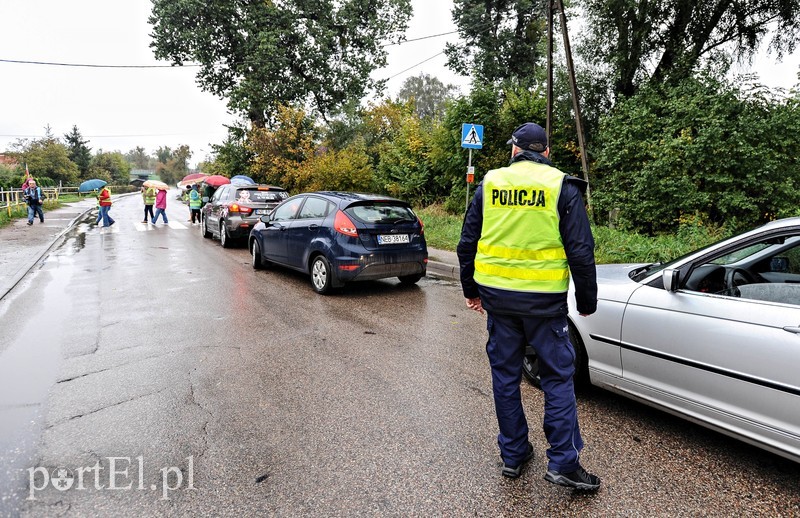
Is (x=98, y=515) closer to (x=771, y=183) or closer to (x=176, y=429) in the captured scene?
(x=176, y=429)

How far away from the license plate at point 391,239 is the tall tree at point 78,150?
8182 centimetres

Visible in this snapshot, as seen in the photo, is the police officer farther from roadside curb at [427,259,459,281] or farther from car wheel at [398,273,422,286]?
roadside curb at [427,259,459,281]

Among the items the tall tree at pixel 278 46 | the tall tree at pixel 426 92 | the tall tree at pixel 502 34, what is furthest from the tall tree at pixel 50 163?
the tall tree at pixel 502 34

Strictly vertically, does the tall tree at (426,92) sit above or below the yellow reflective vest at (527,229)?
above

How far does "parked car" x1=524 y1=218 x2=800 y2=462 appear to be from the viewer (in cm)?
241

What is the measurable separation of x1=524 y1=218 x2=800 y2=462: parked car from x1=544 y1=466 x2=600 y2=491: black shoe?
0.83 m

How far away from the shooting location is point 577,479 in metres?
2.47

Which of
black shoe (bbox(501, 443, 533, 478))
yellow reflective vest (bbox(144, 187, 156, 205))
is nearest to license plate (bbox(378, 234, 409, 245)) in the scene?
black shoe (bbox(501, 443, 533, 478))

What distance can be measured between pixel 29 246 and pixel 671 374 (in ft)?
45.9

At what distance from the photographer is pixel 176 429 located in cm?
311

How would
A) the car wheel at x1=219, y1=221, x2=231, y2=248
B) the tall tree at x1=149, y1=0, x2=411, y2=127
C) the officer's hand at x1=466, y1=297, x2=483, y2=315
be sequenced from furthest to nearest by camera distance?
the tall tree at x1=149, y1=0, x2=411, y2=127 < the car wheel at x1=219, y1=221, x2=231, y2=248 < the officer's hand at x1=466, y1=297, x2=483, y2=315

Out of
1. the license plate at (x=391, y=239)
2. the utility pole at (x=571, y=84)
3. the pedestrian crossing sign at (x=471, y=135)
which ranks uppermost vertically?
the utility pole at (x=571, y=84)

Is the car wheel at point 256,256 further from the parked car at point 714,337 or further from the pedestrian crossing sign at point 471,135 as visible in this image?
the parked car at point 714,337

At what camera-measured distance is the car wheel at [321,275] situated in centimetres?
690
